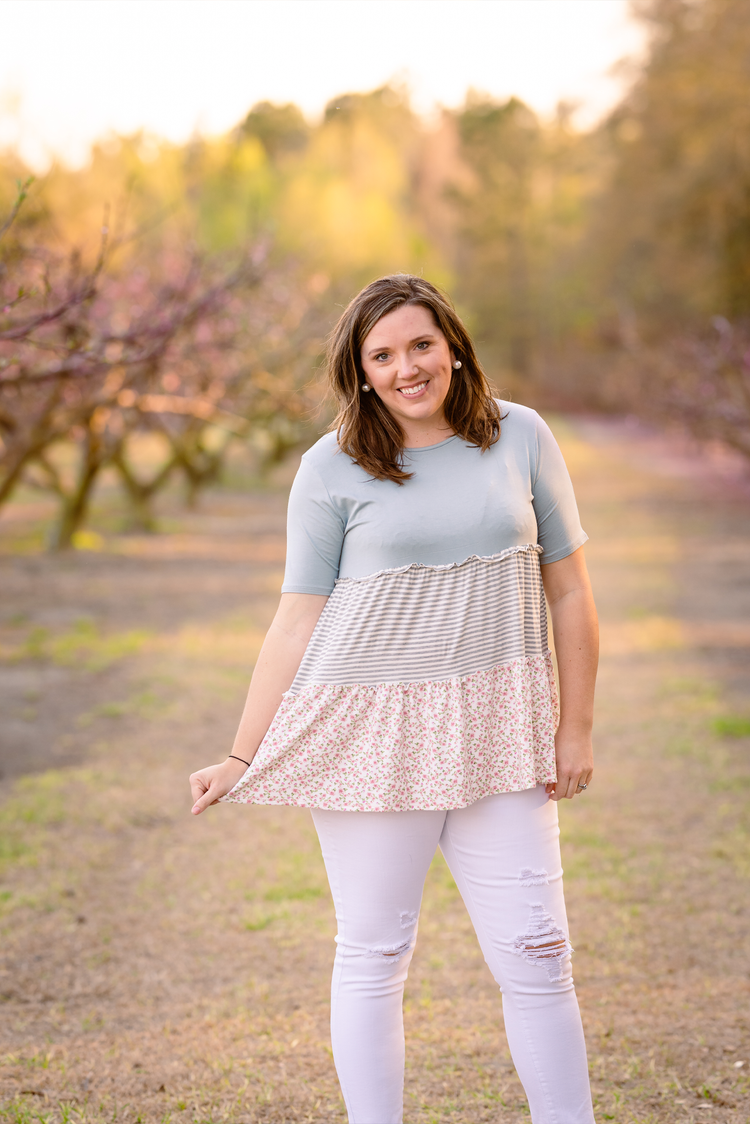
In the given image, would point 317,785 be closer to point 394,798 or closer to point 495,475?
point 394,798

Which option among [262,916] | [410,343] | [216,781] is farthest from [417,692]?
[262,916]

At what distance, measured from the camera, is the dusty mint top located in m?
2.01

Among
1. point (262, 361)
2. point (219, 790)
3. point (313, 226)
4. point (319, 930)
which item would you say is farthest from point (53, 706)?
point (313, 226)

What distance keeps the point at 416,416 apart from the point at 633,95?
2041cm

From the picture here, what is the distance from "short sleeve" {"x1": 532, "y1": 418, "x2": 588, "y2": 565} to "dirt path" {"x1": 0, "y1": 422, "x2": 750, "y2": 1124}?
1.38 metres

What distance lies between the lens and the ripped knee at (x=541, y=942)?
6.57 feet

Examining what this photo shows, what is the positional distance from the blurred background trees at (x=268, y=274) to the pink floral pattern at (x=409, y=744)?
708 millimetres

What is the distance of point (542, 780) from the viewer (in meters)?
2.05

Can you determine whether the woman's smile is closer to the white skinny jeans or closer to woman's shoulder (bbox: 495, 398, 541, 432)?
woman's shoulder (bbox: 495, 398, 541, 432)

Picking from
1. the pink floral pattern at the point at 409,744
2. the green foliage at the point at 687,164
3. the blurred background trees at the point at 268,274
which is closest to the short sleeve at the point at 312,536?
the pink floral pattern at the point at 409,744

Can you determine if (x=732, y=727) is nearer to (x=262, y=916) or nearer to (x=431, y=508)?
(x=262, y=916)

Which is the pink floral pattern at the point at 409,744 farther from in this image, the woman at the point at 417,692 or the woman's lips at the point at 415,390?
the woman's lips at the point at 415,390

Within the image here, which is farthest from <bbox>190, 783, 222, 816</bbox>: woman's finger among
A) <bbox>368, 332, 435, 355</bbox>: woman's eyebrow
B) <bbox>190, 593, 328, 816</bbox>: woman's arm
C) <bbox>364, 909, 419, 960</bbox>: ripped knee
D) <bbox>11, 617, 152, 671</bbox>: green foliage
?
<bbox>11, 617, 152, 671</bbox>: green foliage

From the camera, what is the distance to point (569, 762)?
2096 mm
